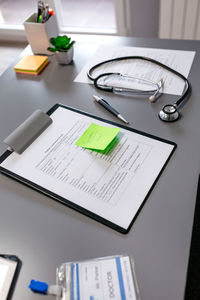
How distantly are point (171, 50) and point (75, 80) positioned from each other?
1.25 feet

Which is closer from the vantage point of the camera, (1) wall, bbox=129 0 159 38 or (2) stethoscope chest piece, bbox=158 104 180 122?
(2) stethoscope chest piece, bbox=158 104 180 122

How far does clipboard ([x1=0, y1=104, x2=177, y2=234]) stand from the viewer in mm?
648

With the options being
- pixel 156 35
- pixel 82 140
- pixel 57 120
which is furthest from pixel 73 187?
pixel 156 35

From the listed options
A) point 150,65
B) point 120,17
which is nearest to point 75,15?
point 120,17

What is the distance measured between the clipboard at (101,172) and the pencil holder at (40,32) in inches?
16.5

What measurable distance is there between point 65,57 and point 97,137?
434 millimetres

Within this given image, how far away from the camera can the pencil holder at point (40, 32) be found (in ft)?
3.59

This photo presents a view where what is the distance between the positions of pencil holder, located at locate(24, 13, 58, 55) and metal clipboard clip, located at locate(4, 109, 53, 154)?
1.27 feet

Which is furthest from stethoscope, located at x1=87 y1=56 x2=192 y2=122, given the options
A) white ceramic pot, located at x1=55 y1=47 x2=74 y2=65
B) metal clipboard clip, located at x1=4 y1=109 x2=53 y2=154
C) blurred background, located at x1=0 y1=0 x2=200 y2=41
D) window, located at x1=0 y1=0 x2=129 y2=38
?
window, located at x1=0 y1=0 x2=129 y2=38

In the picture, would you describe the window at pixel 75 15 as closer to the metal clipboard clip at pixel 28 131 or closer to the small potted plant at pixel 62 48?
the small potted plant at pixel 62 48

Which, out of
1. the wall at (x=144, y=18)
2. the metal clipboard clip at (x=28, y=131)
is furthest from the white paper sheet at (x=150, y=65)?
the wall at (x=144, y=18)

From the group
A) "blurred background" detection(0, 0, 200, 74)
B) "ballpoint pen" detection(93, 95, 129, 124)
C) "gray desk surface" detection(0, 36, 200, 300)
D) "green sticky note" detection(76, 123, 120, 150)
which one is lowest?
"gray desk surface" detection(0, 36, 200, 300)

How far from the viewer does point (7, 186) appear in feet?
2.38

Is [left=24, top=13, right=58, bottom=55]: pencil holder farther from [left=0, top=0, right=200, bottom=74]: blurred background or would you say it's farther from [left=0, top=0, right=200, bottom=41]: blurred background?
[left=0, top=0, right=200, bottom=41]: blurred background
